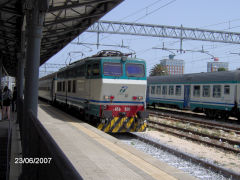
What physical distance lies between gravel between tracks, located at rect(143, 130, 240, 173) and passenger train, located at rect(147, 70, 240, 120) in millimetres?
7206

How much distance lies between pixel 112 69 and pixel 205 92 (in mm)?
10530

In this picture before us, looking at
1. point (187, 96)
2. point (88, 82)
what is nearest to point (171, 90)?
point (187, 96)

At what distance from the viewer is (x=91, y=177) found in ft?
18.1

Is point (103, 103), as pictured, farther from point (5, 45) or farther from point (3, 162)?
point (5, 45)

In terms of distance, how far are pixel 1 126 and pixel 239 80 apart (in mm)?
12863

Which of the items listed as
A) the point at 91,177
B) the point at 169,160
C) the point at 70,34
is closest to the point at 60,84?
the point at 70,34

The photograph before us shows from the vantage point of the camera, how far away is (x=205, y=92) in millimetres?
20062

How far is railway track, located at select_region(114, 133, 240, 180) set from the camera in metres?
6.81

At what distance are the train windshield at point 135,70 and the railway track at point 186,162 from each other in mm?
2458

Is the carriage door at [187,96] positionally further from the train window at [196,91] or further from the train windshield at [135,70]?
the train windshield at [135,70]

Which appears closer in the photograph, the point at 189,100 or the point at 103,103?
the point at 103,103

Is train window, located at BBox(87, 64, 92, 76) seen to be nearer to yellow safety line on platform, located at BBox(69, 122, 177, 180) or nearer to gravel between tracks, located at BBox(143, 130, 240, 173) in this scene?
yellow safety line on platform, located at BBox(69, 122, 177, 180)

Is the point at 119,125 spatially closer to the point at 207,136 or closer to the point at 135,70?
the point at 135,70

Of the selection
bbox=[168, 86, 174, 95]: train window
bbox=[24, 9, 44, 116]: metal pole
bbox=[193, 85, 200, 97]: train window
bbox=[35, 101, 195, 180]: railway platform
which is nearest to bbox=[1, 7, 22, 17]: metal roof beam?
bbox=[24, 9, 44, 116]: metal pole
